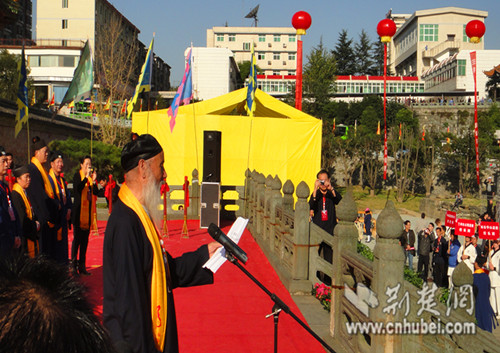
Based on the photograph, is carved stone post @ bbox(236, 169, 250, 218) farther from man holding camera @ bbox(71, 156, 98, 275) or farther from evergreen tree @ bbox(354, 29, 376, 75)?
evergreen tree @ bbox(354, 29, 376, 75)

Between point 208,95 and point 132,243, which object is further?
point 208,95

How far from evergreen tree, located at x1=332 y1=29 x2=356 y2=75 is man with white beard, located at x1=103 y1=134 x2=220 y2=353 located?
76.7 metres

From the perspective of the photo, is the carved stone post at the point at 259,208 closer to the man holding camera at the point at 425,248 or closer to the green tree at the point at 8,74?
the man holding camera at the point at 425,248

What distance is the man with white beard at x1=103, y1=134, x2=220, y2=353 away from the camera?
2.47 meters

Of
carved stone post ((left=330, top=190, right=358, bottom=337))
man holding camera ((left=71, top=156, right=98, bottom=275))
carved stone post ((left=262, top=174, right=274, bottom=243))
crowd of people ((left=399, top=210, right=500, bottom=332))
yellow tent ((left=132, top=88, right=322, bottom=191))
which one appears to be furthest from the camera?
yellow tent ((left=132, top=88, right=322, bottom=191))

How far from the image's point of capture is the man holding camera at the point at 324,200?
24.8 ft

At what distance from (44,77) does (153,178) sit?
48.7 meters

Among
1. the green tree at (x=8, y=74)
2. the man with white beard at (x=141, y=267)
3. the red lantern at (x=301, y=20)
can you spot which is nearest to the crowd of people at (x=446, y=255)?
the man with white beard at (x=141, y=267)

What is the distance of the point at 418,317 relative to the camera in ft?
12.0

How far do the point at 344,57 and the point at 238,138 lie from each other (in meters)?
66.0

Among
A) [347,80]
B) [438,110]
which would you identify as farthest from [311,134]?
[347,80]

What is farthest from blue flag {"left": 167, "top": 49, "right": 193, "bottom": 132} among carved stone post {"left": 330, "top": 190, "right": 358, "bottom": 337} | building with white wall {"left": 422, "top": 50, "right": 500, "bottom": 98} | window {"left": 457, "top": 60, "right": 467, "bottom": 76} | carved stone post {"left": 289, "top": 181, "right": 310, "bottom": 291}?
window {"left": 457, "top": 60, "right": 467, "bottom": 76}

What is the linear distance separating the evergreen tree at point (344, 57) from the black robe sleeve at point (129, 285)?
76965 mm

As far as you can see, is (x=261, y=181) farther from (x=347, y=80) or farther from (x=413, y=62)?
(x=413, y=62)
